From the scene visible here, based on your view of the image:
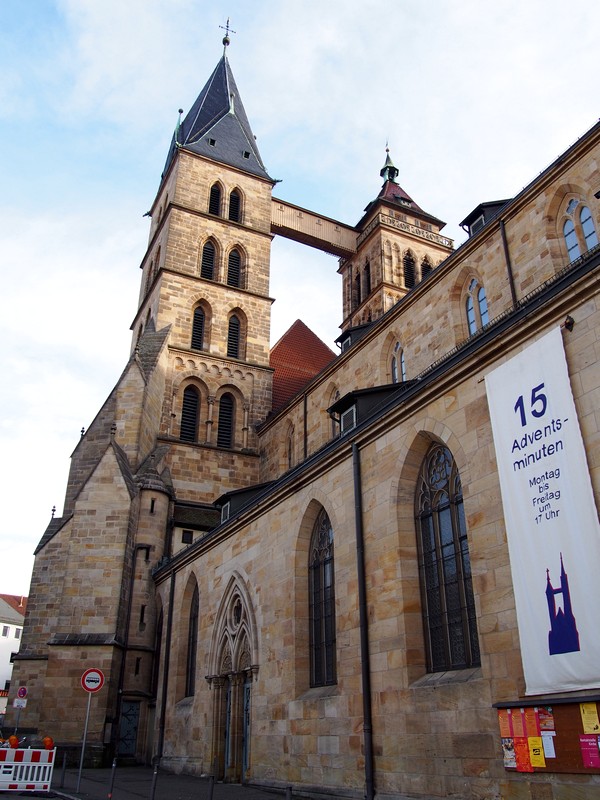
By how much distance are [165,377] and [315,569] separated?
638 inches

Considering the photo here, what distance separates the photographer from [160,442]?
27125 millimetres

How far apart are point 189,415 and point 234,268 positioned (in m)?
8.26

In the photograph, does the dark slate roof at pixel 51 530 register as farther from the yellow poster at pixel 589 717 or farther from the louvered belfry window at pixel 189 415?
the yellow poster at pixel 589 717

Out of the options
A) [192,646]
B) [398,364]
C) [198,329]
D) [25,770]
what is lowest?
[25,770]

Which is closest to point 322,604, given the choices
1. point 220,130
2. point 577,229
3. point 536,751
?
point 536,751

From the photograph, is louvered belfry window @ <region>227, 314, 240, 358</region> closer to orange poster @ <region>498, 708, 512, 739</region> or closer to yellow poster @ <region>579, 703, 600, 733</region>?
orange poster @ <region>498, 708, 512, 739</region>

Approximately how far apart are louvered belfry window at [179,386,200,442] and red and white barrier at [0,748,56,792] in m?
15.4

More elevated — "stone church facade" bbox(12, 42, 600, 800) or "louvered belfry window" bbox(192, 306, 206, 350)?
"louvered belfry window" bbox(192, 306, 206, 350)

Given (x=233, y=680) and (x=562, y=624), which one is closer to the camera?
(x=562, y=624)

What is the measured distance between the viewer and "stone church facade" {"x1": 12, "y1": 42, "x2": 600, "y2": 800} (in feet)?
30.4

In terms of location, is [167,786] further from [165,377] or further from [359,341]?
[165,377]

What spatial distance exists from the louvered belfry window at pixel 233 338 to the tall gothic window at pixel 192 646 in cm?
1371

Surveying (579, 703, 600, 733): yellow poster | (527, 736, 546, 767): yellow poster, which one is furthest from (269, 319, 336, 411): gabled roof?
(579, 703, 600, 733): yellow poster

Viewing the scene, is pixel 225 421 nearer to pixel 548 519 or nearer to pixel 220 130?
pixel 220 130
